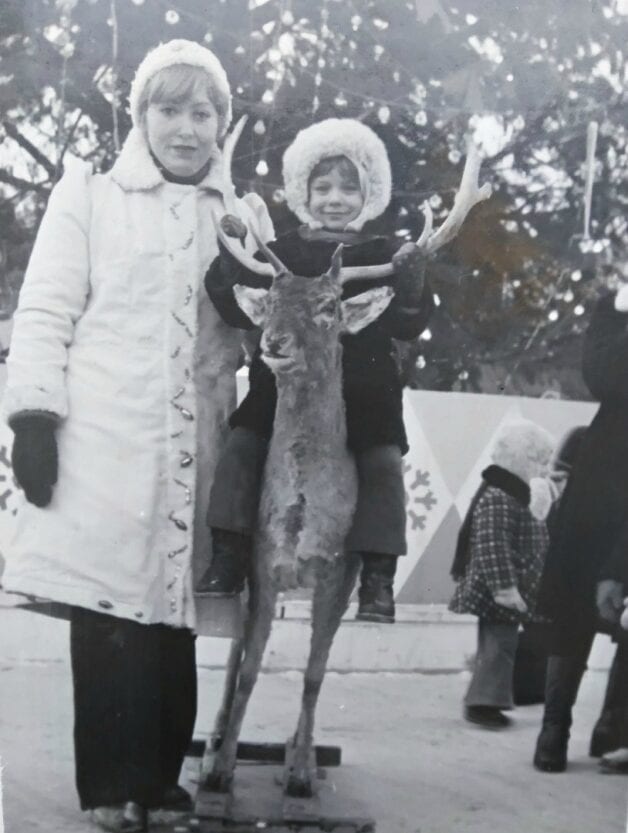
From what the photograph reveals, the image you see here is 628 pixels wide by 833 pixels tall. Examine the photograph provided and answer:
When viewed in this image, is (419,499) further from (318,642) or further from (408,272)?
(408,272)

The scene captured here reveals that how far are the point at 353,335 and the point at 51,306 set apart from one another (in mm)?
954

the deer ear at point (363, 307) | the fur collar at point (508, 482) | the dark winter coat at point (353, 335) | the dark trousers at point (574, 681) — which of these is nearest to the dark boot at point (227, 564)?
the dark winter coat at point (353, 335)

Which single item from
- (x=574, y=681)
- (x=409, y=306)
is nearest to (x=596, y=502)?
(x=574, y=681)

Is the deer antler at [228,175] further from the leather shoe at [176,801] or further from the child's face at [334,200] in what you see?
the leather shoe at [176,801]

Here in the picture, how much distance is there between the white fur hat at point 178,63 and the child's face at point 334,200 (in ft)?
1.26

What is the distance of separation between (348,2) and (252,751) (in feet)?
8.07

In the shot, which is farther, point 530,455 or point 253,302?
point 530,455

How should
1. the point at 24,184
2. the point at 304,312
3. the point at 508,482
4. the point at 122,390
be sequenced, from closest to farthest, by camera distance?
the point at 304,312
the point at 122,390
the point at 24,184
the point at 508,482

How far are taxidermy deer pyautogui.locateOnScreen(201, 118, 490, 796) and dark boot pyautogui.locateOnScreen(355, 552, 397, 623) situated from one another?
0.06 m

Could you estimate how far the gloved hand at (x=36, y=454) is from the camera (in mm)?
3457

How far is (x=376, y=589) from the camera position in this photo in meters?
3.41

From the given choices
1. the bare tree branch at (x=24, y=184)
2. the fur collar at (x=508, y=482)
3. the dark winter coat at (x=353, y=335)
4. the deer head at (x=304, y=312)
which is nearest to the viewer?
the deer head at (x=304, y=312)

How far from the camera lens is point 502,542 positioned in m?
3.69

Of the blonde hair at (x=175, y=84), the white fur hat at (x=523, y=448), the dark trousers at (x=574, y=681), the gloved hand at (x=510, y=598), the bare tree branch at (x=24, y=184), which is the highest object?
the blonde hair at (x=175, y=84)
